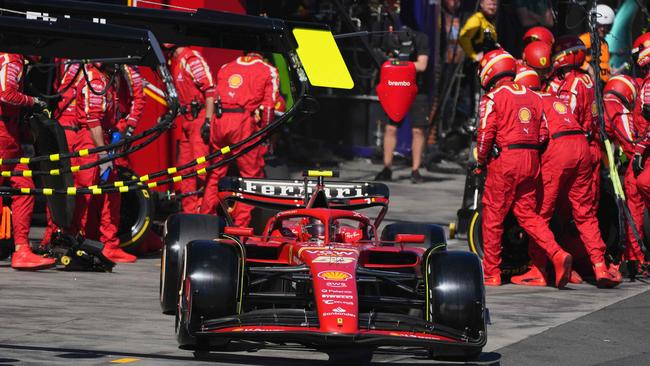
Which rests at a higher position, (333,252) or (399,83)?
(399,83)

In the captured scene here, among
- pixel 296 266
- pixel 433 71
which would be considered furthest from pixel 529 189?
pixel 433 71

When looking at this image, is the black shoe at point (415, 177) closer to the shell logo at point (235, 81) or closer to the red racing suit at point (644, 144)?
the shell logo at point (235, 81)

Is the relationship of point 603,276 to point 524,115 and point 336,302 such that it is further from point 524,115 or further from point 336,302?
point 336,302

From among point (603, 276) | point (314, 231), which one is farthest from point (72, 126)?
point (603, 276)

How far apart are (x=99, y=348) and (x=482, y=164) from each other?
188 inches

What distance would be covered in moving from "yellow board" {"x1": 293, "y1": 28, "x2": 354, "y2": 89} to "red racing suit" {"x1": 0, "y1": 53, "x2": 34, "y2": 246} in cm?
462

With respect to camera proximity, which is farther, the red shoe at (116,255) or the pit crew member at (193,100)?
the pit crew member at (193,100)

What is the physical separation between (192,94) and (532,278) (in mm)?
4305

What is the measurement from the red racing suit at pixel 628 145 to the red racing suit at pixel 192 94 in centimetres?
402

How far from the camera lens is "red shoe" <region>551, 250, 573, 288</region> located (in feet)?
41.0

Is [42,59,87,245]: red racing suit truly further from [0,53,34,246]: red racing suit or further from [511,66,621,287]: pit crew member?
[511,66,621,287]: pit crew member

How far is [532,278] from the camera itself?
43.4 ft

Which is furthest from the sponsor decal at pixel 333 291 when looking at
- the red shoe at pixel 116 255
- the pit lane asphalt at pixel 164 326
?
the red shoe at pixel 116 255

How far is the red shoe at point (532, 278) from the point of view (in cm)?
1314
